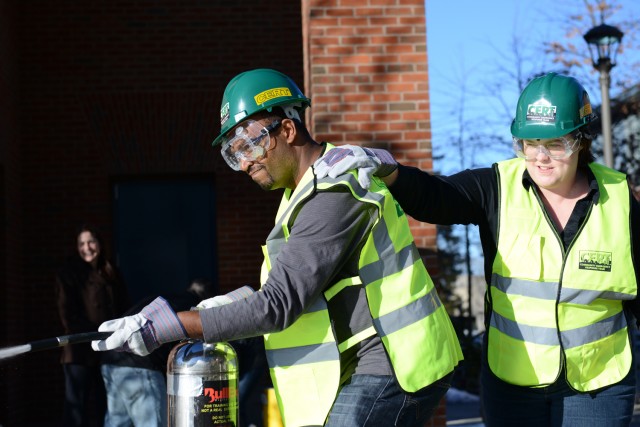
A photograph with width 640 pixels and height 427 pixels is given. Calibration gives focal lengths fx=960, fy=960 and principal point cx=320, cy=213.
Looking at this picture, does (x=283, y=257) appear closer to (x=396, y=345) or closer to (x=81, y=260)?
(x=396, y=345)

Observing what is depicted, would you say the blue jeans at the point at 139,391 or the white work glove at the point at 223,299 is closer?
the white work glove at the point at 223,299

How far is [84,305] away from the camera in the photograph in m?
7.77

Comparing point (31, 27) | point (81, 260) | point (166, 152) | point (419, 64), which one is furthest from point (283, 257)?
point (31, 27)

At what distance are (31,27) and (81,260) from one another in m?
4.15

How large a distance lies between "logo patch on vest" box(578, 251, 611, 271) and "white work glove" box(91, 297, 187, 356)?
1.44m

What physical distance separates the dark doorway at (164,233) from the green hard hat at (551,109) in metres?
7.86

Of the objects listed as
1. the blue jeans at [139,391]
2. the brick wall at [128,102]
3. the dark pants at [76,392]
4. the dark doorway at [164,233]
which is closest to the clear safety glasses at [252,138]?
the blue jeans at [139,391]

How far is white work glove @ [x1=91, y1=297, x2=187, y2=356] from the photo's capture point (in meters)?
2.95

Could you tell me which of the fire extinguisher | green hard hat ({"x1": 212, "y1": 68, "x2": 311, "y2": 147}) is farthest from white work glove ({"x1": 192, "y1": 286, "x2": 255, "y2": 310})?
green hard hat ({"x1": 212, "y1": 68, "x2": 311, "y2": 147})

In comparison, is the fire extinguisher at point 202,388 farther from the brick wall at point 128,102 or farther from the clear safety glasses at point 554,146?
the brick wall at point 128,102

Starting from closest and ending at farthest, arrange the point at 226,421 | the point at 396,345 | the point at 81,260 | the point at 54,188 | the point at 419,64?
the point at 396,345, the point at 226,421, the point at 419,64, the point at 81,260, the point at 54,188

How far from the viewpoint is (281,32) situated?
1123cm

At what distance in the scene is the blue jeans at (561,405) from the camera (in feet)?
11.2

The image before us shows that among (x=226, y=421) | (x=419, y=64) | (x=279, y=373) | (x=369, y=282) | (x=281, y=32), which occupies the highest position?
(x=281, y=32)
